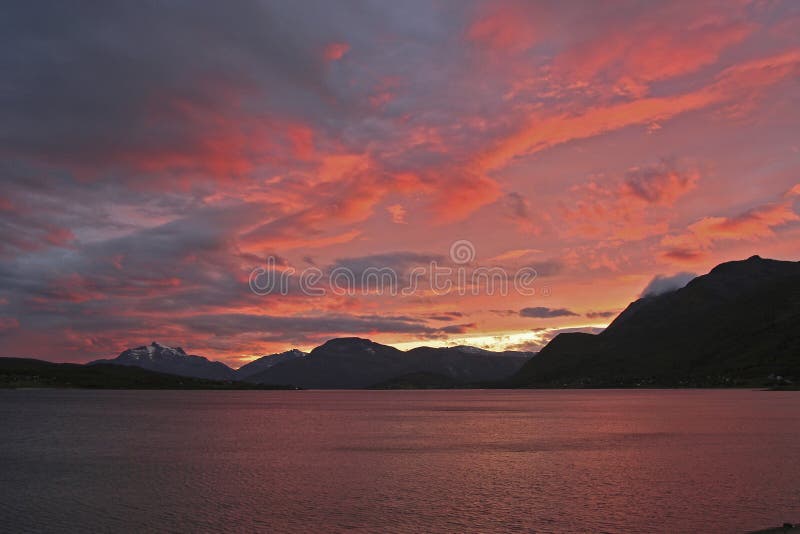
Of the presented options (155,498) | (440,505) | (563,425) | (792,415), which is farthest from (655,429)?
(155,498)

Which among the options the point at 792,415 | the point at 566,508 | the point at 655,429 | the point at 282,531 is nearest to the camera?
the point at 282,531

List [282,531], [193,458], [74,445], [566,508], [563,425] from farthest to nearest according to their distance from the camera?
[563,425], [74,445], [193,458], [566,508], [282,531]

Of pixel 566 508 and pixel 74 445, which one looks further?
pixel 74 445

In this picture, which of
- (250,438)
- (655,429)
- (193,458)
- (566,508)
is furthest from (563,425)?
(566,508)

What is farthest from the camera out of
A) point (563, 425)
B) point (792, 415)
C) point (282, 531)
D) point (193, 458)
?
point (792, 415)

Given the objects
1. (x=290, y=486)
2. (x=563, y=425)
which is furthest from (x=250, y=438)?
(x=563, y=425)

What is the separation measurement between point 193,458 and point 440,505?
51.7 metres

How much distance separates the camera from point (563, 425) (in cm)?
16062

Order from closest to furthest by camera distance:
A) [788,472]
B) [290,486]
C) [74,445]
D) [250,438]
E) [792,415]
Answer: [290,486] → [788,472] → [74,445] → [250,438] → [792,415]

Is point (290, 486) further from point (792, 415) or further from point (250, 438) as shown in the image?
point (792, 415)

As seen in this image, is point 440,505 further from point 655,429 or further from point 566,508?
point 655,429

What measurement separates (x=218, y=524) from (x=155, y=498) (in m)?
14.6

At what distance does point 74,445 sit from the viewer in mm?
110562

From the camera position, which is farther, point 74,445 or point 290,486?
point 74,445
